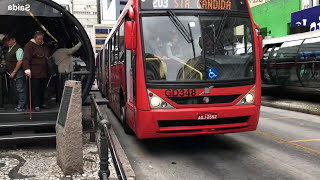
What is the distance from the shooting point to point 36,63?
7340 millimetres

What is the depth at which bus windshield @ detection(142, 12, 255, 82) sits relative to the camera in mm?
6172

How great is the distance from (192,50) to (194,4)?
3.13ft

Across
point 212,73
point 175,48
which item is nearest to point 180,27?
point 175,48

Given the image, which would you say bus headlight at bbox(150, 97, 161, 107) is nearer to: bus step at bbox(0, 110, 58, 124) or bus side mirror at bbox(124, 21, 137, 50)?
bus side mirror at bbox(124, 21, 137, 50)

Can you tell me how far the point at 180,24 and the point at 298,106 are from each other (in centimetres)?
938

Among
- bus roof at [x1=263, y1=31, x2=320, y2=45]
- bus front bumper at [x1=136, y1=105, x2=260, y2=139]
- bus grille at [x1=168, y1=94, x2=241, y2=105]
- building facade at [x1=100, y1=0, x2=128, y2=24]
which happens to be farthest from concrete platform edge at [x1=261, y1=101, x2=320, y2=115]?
building facade at [x1=100, y1=0, x2=128, y2=24]

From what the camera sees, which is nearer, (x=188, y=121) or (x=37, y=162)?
(x=37, y=162)

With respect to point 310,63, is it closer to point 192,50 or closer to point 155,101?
point 192,50

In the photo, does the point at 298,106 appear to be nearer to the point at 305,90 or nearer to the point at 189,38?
the point at 305,90

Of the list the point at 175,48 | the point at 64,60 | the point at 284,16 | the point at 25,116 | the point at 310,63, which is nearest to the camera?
the point at 175,48

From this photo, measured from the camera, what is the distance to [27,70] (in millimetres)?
6926

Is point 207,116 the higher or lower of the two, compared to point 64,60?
lower

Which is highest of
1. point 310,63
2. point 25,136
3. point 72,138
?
point 310,63

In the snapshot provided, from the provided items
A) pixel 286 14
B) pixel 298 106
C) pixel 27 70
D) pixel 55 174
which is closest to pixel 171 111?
pixel 55 174
